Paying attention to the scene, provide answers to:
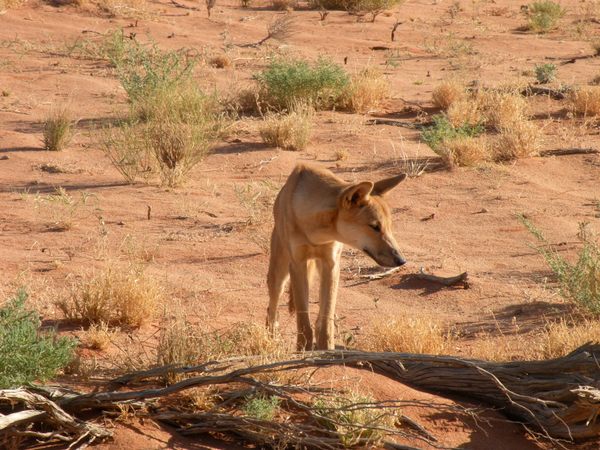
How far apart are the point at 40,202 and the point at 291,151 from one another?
162 inches

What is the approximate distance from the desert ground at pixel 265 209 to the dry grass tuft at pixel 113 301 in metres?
0.14

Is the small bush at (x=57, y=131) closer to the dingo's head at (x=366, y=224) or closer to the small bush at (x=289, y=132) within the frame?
the small bush at (x=289, y=132)

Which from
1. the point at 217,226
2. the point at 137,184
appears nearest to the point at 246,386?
the point at 217,226

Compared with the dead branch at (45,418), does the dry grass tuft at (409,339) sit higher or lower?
lower

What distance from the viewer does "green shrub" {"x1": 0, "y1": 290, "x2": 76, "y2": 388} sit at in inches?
225

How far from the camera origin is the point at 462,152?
14.6m

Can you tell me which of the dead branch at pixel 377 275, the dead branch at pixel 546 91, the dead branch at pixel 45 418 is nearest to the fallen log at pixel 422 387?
the dead branch at pixel 45 418

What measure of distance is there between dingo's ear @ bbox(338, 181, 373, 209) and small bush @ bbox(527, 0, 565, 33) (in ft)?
70.8

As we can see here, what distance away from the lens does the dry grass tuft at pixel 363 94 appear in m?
17.6

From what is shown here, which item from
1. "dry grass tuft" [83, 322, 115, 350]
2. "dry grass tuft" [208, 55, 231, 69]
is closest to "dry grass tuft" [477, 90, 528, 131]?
"dry grass tuft" [208, 55, 231, 69]

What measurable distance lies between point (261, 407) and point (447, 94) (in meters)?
12.8

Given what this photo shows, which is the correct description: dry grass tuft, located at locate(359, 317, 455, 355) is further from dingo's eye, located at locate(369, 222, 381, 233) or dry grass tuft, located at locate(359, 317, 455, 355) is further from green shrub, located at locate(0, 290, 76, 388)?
green shrub, located at locate(0, 290, 76, 388)

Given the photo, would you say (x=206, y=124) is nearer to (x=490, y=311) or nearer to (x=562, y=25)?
(x=490, y=311)

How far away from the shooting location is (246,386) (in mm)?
6027
